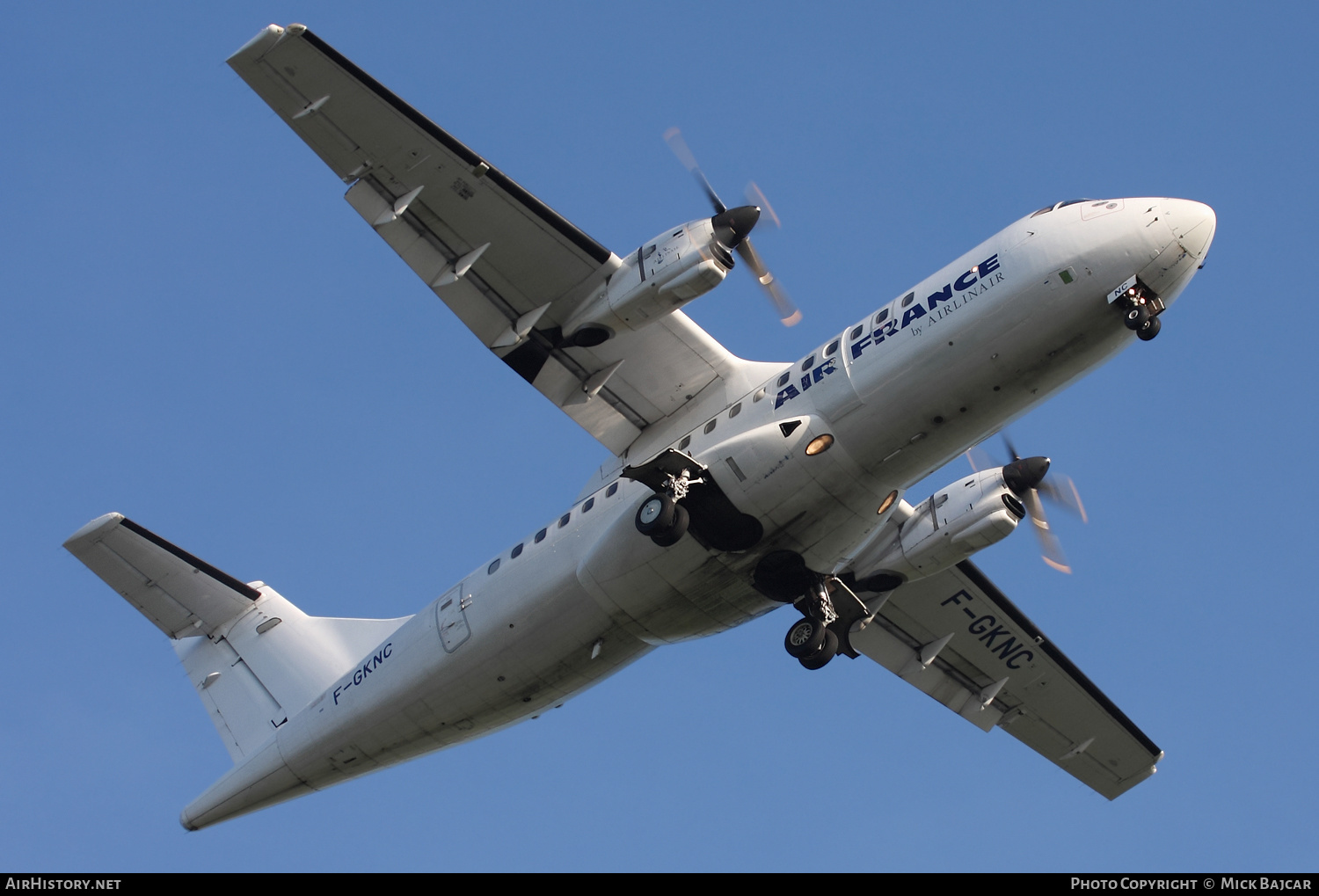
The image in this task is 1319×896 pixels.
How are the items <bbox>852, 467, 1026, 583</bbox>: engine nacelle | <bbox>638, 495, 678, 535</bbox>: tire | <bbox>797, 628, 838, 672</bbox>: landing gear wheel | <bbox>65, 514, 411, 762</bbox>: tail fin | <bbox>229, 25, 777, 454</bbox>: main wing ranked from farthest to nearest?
<bbox>65, 514, 411, 762</bbox>: tail fin
<bbox>797, 628, 838, 672</bbox>: landing gear wheel
<bbox>852, 467, 1026, 583</bbox>: engine nacelle
<bbox>229, 25, 777, 454</bbox>: main wing
<bbox>638, 495, 678, 535</bbox>: tire

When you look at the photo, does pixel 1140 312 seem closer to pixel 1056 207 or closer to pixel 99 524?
pixel 1056 207

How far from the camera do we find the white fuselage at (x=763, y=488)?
642 inches

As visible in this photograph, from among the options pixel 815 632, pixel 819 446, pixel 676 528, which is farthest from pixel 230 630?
pixel 819 446

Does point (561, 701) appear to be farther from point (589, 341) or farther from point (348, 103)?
point (348, 103)

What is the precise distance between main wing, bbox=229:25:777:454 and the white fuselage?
712 mm

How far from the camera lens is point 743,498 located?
17.1 m

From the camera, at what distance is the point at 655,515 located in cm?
1720

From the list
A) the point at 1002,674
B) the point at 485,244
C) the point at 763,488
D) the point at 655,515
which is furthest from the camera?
the point at 1002,674

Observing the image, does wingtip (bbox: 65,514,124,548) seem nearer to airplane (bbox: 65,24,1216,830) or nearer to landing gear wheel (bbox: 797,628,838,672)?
airplane (bbox: 65,24,1216,830)

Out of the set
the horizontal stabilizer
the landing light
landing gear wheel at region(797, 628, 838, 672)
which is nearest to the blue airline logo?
the landing light

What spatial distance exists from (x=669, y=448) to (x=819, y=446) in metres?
2.03

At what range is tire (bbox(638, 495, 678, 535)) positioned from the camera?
1708 cm

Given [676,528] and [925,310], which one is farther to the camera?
[676,528]

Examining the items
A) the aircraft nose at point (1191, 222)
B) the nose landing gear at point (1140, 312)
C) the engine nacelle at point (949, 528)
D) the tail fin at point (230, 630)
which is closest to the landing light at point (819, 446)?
the engine nacelle at point (949, 528)
